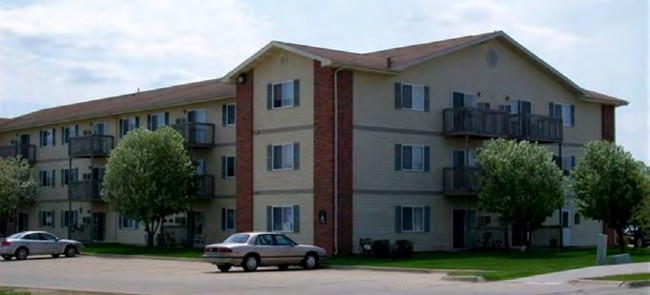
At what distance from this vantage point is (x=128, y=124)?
185 feet

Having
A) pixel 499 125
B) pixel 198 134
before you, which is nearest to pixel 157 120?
pixel 198 134

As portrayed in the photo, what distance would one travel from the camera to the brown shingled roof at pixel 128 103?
51594 millimetres

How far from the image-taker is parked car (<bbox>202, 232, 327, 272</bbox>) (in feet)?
109

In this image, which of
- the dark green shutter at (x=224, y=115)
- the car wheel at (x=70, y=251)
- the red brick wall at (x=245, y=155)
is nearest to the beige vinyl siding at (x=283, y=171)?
the red brick wall at (x=245, y=155)

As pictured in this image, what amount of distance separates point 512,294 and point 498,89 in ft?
87.9

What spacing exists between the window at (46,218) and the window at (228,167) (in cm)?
1733

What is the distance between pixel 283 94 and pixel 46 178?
83.3 ft

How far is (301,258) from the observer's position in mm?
34688

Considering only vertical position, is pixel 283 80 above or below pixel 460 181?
above

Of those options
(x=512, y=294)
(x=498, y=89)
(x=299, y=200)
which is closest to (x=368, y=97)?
(x=299, y=200)

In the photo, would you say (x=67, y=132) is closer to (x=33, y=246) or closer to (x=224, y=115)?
(x=224, y=115)

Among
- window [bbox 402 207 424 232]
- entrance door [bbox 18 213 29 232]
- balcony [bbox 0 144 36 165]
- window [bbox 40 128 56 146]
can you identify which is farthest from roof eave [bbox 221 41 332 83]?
entrance door [bbox 18 213 29 232]

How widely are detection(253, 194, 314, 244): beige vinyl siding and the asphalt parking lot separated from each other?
5.19 m

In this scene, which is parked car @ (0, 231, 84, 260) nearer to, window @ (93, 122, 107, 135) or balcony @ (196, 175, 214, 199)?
balcony @ (196, 175, 214, 199)
